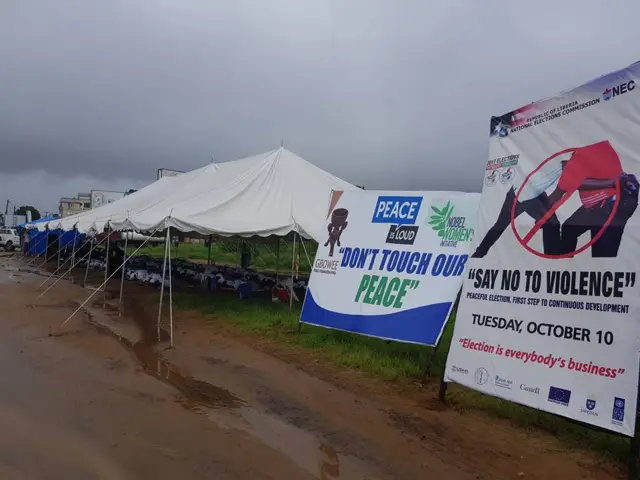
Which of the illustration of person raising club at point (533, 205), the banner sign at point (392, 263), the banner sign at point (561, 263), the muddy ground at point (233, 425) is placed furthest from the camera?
the banner sign at point (392, 263)

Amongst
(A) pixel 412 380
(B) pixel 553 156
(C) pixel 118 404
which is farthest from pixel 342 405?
(B) pixel 553 156

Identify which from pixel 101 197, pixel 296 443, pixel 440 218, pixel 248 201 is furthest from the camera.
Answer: pixel 101 197

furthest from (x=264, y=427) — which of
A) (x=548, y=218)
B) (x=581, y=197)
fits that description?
(x=581, y=197)

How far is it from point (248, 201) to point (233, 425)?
23.7ft

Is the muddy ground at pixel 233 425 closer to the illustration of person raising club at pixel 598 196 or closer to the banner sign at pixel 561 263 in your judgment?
the banner sign at pixel 561 263

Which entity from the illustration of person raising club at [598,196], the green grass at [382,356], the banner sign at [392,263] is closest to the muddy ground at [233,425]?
the green grass at [382,356]

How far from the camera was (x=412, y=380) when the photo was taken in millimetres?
5934

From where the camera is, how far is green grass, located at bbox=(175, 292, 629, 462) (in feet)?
14.2

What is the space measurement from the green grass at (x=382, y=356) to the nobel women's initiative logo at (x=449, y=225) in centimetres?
160

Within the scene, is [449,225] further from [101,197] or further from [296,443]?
[101,197]

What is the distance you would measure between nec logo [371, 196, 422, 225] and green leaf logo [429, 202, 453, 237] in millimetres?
278

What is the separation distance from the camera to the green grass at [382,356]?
432 centimetres

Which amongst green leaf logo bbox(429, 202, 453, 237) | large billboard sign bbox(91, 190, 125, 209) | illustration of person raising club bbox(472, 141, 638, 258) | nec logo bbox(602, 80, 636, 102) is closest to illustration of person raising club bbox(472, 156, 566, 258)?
illustration of person raising club bbox(472, 141, 638, 258)

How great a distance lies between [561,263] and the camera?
4.13 metres
